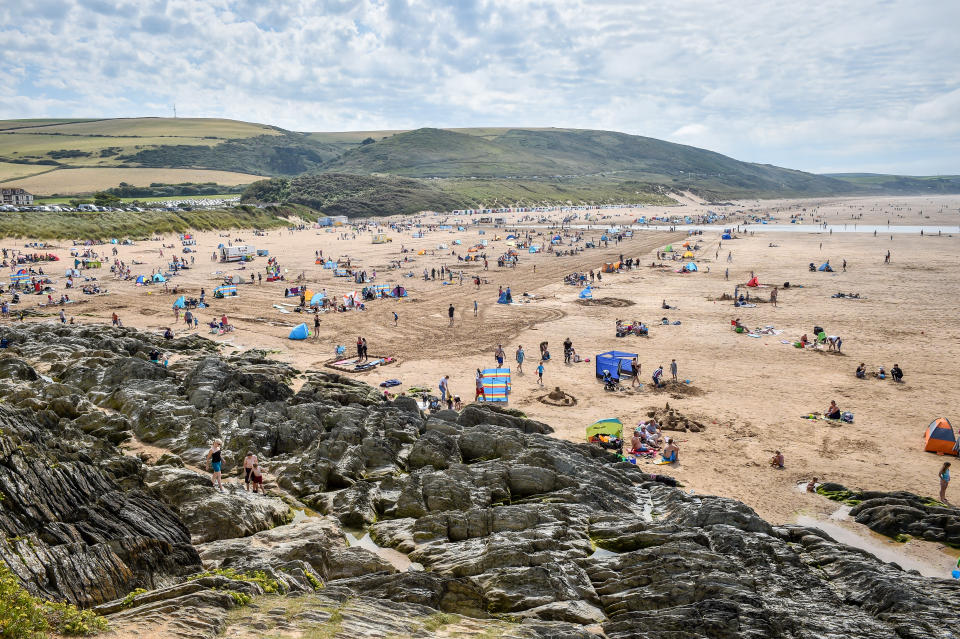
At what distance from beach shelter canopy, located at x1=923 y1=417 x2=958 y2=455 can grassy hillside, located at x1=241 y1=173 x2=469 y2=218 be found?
109 m

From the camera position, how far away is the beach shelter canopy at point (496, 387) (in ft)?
76.7

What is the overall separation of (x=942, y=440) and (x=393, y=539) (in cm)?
1757

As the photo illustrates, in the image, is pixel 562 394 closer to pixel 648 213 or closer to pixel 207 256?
pixel 207 256

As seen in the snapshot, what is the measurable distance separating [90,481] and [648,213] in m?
139

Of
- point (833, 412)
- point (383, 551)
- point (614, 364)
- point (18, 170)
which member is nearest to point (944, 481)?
point (833, 412)

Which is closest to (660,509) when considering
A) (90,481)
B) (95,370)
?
(90,481)

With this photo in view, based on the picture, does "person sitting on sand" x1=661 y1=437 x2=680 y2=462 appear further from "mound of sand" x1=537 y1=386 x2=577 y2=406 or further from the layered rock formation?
"mound of sand" x1=537 y1=386 x2=577 y2=406

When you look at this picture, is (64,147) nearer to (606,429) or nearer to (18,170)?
(18,170)

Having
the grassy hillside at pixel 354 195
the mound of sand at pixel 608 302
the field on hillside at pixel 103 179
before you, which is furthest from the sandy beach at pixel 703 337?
the field on hillside at pixel 103 179

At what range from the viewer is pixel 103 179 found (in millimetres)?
141125

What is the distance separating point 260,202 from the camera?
117625 mm

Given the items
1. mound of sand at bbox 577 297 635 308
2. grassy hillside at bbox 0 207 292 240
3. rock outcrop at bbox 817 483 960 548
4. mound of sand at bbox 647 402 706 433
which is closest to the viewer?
rock outcrop at bbox 817 483 960 548

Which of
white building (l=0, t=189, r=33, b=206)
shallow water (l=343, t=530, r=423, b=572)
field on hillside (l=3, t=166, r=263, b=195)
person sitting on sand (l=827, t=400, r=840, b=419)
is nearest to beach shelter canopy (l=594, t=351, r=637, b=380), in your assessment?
person sitting on sand (l=827, t=400, r=840, b=419)

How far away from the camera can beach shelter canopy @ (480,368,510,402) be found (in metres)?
23.4
